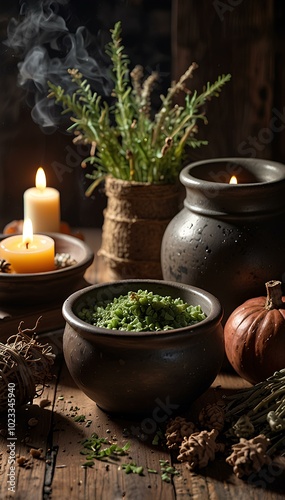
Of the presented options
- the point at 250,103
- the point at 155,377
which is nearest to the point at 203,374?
the point at 155,377

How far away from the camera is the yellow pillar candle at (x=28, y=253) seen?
1727 millimetres

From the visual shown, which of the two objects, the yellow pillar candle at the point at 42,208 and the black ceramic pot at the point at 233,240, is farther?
the yellow pillar candle at the point at 42,208

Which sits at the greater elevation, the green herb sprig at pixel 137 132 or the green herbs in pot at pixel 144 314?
the green herb sprig at pixel 137 132

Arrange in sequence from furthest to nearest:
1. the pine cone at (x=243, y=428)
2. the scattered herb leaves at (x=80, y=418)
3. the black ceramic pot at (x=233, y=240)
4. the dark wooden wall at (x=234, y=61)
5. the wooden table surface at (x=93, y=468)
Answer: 1. the dark wooden wall at (x=234, y=61)
2. the black ceramic pot at (x=233, y=240)
3. the scattered herb leaves at (x=80, y=418)
4. the pine cone at (x=243, y=428)
5. the wooden table surface at (x=93, y=468)

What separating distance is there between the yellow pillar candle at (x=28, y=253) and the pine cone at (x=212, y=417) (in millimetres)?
505

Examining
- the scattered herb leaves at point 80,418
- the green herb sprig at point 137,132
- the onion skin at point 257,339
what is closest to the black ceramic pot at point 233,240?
the onion skin at point 257,339

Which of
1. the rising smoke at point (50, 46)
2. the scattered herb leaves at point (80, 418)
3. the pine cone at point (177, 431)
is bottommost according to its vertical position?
the scattered herb leaves at point (80, 418)

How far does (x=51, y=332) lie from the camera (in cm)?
173

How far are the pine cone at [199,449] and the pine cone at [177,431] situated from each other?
0.03 meters

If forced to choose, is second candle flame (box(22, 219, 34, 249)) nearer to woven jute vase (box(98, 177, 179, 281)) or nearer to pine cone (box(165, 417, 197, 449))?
woven jute vase (box(98, 177, 179, 281))

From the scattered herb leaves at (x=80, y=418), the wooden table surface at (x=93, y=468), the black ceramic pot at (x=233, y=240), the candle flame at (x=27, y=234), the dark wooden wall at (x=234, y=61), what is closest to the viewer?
the wooden table surface at (x=93, y=468)

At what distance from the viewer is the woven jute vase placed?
197 cm

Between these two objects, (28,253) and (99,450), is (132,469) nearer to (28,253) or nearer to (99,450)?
(99,450)

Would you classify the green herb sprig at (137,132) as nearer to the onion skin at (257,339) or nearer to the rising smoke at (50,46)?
the rising smoke at (50,46)
